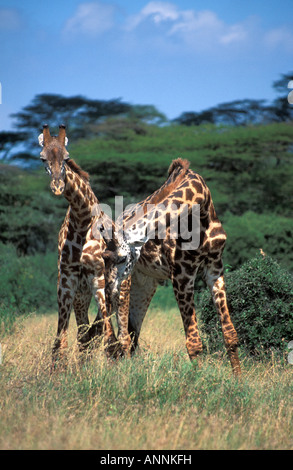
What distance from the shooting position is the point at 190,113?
29.0 metres

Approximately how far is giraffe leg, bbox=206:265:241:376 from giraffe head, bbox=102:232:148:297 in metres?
0.78

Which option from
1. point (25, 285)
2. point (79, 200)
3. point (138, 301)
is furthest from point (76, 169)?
point (25, 285)

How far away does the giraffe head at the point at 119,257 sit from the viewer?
573 centimetres

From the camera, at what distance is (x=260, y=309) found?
6.90 meters

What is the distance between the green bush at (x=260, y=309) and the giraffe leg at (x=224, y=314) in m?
0.96

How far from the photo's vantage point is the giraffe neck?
589 cm

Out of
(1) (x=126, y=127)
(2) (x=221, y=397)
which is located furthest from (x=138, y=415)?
(1) (x=126, y=127)

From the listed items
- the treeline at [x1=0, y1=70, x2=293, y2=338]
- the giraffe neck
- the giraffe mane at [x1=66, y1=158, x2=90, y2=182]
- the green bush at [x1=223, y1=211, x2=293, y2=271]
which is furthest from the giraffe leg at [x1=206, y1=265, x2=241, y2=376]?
the green bush at [x1=223, y1=211, x2=293, y2=271]

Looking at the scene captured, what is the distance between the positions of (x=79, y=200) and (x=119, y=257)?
2.43 ft

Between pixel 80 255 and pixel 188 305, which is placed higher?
pixel 80 255

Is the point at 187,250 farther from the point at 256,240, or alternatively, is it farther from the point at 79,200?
the point at 256,240

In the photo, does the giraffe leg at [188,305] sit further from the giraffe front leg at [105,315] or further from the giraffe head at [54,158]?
the giraffe head at [54,158]

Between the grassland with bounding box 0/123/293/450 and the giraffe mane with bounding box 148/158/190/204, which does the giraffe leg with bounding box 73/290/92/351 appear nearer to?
the grassland with bounding box 0/123/293/450

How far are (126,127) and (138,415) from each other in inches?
873
